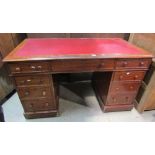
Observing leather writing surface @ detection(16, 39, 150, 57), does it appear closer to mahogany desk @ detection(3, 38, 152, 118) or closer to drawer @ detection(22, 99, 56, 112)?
mahogany desk @ detection(3, 38, 152, 118)

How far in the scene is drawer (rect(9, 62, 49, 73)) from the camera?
1.14m

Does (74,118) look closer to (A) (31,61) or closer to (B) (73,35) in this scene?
(A) (31,61)

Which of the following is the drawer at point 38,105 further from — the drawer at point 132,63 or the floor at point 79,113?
the drawer at point 132,63

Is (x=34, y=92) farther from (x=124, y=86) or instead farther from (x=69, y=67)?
(x=124, y=86)

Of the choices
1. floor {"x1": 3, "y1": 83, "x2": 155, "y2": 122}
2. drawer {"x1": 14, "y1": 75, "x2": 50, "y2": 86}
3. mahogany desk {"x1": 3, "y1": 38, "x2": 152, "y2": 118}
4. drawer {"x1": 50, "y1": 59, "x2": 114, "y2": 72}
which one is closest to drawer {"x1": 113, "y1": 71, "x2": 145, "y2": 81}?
mahogany desk {"x1": 3, "y1": 38, "x2": 152, "y2": 118}

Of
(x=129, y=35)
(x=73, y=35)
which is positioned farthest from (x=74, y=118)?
(x=129, y=35)

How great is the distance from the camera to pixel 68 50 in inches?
50.8

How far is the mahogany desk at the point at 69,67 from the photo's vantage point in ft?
3.82

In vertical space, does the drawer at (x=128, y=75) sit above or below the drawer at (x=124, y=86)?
above

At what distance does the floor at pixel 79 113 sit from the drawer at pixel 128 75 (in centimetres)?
48

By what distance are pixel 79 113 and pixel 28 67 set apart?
816mm

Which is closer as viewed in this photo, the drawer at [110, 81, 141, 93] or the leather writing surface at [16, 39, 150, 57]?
the leather writing surface at [16, 39, 150, 57]

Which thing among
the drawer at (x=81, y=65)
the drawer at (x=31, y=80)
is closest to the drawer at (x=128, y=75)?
the drawer at (x=81, y=65)

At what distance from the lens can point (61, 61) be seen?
3.84ft
